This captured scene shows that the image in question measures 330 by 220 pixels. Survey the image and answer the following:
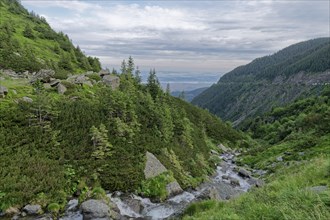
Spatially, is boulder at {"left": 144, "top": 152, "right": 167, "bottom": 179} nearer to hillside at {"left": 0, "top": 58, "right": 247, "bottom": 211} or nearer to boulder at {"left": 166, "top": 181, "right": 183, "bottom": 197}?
hillside at {"left": 0, "top": 58, "right": 247, "bottom": 211}

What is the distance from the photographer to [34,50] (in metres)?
90.1

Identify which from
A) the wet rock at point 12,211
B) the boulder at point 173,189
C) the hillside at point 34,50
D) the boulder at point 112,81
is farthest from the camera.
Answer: the hillside at point 34,50

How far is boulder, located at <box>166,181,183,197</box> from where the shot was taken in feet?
103

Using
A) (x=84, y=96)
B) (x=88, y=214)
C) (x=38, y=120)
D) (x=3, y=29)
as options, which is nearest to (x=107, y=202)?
(x=88, y=214)

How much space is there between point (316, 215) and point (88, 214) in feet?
62.7

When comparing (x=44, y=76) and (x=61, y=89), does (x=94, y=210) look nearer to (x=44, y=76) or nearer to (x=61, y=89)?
(x=61, y=89)

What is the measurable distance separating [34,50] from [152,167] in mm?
72082

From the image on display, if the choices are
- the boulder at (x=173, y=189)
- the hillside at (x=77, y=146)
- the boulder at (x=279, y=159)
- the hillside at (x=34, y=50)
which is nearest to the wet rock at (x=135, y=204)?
the hillside at (x=77, y=146)

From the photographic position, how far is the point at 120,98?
4222 centimetres

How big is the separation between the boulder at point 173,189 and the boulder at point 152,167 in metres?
2.13

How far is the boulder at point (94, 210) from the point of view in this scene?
895 inches

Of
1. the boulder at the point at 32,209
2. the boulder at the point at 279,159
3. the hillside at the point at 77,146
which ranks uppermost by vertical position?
the hillside at the point at 77,146

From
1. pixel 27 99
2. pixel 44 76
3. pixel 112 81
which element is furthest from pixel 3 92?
pixel 112 81

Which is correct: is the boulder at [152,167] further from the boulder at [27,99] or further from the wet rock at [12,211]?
the boulder at [27,99]
